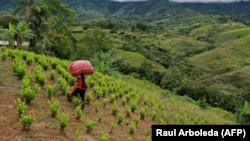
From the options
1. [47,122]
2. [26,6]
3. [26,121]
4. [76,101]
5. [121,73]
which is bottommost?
[121,73]

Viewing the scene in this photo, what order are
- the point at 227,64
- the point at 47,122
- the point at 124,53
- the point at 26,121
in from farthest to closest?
the point at 227,64, the point at 124,53, the point at 47,122, the point at 26,121

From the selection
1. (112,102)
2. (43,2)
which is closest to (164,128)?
(112,102)

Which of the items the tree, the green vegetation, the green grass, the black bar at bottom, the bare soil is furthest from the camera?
the green grass

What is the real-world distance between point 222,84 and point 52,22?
48.3 m

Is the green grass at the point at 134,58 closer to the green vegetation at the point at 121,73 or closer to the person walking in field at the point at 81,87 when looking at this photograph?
the green vegetation at the point at 121,73

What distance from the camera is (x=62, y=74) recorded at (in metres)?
16.5

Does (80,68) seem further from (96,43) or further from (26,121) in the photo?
(96,43)

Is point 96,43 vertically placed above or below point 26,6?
below

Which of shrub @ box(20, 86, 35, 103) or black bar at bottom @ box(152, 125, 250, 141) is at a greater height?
shrub @ box(20, 86, 35, 103)

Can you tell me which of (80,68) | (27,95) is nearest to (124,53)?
(80,68)

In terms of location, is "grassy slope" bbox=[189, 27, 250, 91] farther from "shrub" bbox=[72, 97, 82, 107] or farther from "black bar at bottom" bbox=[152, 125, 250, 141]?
"black bar at bottom" bbox=[152, 125, 250, 141]

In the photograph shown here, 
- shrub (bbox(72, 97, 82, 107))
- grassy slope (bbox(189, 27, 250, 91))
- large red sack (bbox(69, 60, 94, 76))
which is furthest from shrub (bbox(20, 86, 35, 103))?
grassy slope (bbox(189, 27, 250, 91))

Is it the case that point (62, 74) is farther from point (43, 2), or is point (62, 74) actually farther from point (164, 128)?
point (43, 2)

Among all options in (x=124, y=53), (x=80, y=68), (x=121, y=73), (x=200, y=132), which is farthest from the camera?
(x=124, y=53)
